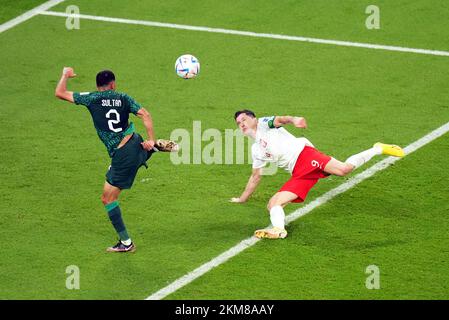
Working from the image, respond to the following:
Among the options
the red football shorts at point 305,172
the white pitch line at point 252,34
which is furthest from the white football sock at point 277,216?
the white pitch line at point 252,34

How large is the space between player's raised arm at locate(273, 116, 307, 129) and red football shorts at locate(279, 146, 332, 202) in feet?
2.14

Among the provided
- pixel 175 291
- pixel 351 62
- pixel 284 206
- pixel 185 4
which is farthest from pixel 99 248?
pixel 185 4

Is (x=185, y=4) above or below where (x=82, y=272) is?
above

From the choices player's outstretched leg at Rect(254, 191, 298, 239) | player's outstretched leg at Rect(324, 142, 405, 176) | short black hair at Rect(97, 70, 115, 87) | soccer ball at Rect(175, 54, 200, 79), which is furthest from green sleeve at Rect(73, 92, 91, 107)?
player's outstretched leg at Rect(324, 142, 405, 176)

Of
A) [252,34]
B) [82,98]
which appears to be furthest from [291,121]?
[252,34]

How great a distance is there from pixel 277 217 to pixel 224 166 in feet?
8.79

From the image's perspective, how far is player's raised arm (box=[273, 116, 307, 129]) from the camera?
14.1 m

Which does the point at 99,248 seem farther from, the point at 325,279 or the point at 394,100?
the point at 394,100

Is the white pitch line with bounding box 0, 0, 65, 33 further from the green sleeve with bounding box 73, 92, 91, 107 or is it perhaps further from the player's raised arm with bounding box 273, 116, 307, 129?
the player's raised arm with bounding box 273, 116, 307, 129

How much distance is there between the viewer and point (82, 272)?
1387 centimetres

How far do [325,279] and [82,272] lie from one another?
10.4 feet

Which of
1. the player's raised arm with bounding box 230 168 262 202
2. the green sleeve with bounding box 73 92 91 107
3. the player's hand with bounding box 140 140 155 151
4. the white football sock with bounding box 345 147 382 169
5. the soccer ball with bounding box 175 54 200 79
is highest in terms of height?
the soccer ball with bounding box 175 54 200 79
